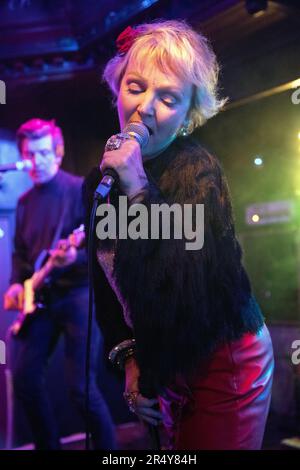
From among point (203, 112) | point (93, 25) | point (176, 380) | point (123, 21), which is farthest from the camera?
point (93, 25)

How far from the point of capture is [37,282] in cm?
294

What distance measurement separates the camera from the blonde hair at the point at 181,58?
1.34 meters

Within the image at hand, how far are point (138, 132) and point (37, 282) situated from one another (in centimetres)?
189

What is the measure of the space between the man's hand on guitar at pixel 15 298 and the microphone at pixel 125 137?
1.97m

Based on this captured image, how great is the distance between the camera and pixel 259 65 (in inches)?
121

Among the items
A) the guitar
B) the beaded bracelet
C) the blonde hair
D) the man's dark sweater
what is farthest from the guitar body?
the blonde hair

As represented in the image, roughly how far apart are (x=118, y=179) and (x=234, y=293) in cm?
39

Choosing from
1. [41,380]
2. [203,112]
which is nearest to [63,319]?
[41,380]

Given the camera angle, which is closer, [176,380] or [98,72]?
[176,380]

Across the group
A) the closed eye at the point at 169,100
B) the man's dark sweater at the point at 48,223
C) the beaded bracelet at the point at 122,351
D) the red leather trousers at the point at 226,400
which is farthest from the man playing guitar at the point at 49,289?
the closed eye at the point at 169,100

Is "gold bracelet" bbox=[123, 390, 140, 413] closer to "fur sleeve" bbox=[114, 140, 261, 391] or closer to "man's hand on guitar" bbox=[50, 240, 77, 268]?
"fur sleeve" bbox=[114, 140, 261, 391]

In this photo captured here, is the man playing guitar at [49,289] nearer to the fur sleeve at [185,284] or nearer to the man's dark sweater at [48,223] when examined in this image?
the man's dark sweater at [48,223]

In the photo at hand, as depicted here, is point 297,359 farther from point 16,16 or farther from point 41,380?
point 16,16

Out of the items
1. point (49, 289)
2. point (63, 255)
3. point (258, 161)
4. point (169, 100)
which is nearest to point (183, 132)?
point (169, 100)
